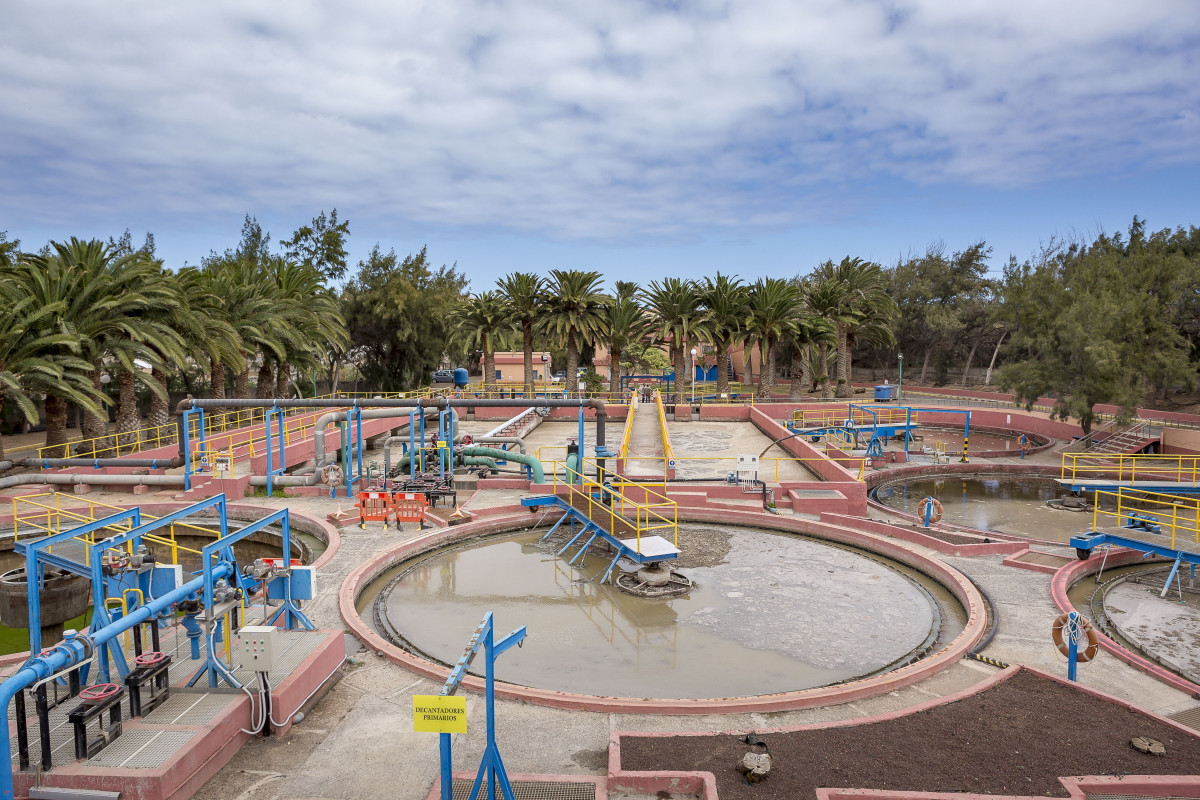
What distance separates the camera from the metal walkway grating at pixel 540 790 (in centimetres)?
786

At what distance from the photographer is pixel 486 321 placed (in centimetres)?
5159

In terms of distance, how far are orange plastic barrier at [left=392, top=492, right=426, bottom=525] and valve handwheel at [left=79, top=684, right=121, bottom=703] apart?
1235 cm

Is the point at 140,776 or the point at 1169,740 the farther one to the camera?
the point at 1169,740

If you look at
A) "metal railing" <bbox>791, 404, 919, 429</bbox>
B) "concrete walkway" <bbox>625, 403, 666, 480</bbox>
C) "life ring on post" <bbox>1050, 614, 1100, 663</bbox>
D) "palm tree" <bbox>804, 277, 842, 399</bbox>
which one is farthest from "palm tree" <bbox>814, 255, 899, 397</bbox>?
"life ring on post" <bbox>1050, 614, 1100, 663</bbox>

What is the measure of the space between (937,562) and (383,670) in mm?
12710

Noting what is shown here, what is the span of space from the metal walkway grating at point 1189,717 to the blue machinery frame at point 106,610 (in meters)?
12.8

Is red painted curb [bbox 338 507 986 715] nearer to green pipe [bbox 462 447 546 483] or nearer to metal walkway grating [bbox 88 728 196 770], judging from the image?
green pipe [bbox 462 447 546 483]

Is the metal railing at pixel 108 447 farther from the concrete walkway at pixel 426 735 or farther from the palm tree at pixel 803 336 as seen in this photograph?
the palm tree at pixel 803 336

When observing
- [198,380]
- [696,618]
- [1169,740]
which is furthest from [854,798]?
[198,380]

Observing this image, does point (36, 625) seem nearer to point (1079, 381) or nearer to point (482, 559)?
point (482, 559)

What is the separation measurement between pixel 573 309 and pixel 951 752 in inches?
1731

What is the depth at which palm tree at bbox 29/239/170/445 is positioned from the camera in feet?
86.0

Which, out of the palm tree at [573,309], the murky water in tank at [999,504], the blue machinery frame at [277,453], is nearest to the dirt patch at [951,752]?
the murky water in tank at [999,504]

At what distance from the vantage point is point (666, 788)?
812cm
